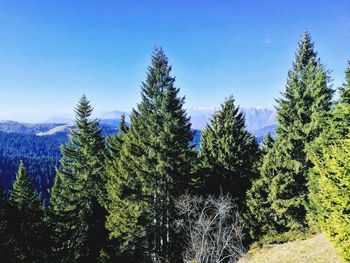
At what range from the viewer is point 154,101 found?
78.9ft

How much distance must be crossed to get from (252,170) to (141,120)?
39.4 feet

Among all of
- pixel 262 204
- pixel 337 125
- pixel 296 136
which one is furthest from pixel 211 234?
pixel 337 125

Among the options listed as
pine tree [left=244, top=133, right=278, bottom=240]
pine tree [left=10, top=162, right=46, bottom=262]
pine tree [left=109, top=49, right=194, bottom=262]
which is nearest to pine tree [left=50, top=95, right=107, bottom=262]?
pine tree [left=10, top=162, right=46, bottom=262]

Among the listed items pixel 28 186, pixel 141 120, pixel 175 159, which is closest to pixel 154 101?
pixel 141 120

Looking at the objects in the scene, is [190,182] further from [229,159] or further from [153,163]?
[229,159]

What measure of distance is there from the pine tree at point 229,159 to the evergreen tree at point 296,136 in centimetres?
396

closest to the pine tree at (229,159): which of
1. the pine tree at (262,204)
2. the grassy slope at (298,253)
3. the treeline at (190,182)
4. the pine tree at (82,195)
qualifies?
the treeline at (190,182)

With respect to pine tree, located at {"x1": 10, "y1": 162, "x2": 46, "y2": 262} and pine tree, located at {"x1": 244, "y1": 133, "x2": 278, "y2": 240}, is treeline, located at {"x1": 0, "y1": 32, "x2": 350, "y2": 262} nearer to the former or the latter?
pine tree, located at {"x1": 244, "y1": 133, "x2": 278, "y2": 240}

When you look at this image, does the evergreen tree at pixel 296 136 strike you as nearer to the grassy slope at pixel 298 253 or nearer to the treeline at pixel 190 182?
the treeline at pixel 190 182

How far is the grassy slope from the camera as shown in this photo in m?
15.0

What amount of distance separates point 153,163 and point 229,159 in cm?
833

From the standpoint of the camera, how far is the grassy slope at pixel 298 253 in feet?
49.1

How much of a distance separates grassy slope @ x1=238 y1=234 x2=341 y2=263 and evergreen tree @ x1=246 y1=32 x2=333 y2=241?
367cm

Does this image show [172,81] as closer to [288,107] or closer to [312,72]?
[288,107]
